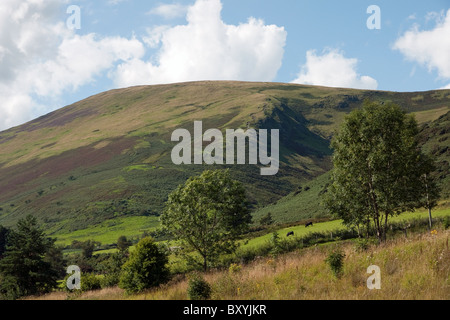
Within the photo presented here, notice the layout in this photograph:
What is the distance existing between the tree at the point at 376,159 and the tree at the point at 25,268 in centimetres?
3130

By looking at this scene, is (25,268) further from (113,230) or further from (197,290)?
(113,230)

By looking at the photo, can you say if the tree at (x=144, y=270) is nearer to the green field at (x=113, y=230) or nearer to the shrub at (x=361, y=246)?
the shrub at (x=361, y=246)

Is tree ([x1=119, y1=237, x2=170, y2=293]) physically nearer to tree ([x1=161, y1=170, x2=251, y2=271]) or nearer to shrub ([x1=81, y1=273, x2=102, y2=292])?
shrub ([x1=81, y1=273, x2=102, y2=292])

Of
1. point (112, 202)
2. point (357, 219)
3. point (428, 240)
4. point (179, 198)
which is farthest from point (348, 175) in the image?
point (112, 202)

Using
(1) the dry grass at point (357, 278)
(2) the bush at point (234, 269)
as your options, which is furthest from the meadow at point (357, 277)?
(2) the bush at point (234, 269)

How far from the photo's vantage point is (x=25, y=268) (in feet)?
127

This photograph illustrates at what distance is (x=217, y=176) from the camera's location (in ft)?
118

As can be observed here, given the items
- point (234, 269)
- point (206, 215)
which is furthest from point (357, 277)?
point (206, 215)

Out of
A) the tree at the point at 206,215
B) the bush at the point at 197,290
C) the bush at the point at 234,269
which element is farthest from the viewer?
the tree at the point at 206,215

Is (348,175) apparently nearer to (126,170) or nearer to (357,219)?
(357,219)

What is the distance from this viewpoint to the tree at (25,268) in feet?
124

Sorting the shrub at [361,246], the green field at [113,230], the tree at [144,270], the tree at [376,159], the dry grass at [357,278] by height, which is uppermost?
the tree at [376,159]

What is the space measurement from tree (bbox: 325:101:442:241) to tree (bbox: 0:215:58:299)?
31.3 m
